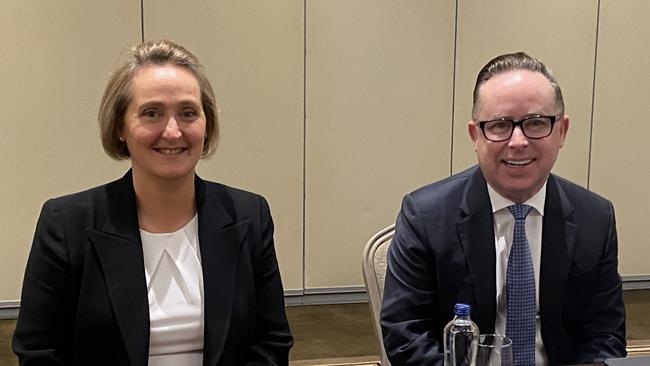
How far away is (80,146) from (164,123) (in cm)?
267

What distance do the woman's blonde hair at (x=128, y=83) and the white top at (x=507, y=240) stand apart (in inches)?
33.3

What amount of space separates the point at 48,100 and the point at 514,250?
10.3ft

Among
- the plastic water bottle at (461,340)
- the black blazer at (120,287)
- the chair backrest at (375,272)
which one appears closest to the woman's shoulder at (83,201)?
the black blazer at (120,287)

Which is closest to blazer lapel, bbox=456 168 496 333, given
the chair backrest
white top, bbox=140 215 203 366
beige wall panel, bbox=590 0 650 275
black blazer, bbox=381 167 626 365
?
black blazer, bbox=381 167 626 365

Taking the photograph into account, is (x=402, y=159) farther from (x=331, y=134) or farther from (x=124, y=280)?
(x=124, y=280)

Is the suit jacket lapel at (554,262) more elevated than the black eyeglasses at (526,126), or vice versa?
the black eyeglasses at (526,126)

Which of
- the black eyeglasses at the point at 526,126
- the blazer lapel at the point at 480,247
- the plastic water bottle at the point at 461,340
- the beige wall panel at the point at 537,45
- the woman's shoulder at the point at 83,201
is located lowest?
the plastic water bottle at the point at 461,340

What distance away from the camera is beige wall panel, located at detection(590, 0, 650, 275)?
482 centimetres

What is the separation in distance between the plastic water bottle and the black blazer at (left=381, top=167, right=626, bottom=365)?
0.21 meters

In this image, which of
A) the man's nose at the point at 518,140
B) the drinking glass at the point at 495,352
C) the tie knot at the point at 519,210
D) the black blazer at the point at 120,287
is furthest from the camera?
the tie knot at the point at 519,210

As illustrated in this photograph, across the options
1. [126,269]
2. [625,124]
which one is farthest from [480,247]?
[625,124]

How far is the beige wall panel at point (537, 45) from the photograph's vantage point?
466 centimetres

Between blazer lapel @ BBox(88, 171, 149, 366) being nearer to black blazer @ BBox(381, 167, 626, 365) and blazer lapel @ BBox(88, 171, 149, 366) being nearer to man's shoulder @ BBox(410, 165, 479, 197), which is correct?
black blazer @ BBox(381, 167, 626, 365)

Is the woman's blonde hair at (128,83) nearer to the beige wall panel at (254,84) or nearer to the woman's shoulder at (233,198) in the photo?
the woman's shoulder at (233,198)
